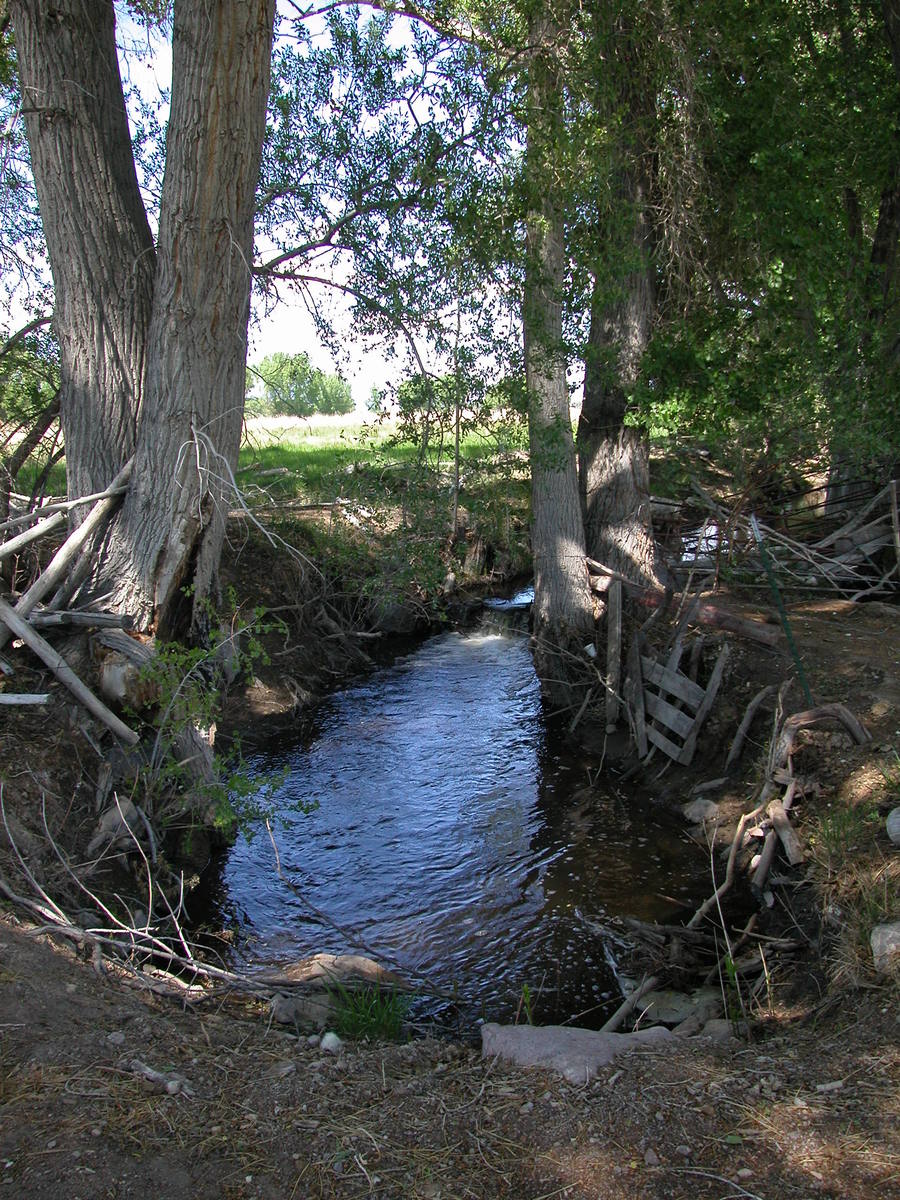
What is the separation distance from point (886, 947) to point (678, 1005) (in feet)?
4.61

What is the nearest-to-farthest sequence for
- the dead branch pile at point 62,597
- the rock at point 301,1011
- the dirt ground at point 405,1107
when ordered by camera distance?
the dirt ground at point 405,1107 → the rock at point 301,1011 → the dead branch pile at point 62,597

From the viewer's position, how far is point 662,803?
8.40 metres

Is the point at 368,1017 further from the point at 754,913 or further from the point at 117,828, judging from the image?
the point at 754,913

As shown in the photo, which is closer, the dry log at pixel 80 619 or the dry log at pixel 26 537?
the dry log at pixel 26 537

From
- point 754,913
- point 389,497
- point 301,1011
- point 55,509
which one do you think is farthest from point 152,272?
point 754,913

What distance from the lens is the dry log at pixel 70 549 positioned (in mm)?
6262

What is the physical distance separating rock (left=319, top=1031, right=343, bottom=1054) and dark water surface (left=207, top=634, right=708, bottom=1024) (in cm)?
145

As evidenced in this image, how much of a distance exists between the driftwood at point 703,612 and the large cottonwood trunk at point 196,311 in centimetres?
521

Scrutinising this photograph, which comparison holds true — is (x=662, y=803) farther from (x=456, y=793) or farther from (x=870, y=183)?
(x=870, y=183)

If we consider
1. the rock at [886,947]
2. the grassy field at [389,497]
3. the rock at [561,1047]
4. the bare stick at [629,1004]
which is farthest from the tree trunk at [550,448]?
the rock at [561,1047]

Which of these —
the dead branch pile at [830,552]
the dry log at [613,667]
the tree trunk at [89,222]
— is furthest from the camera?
the dead branch pile at [830,552]

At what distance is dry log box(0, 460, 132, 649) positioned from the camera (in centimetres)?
626

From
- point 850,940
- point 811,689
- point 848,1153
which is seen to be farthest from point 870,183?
point 848,1153

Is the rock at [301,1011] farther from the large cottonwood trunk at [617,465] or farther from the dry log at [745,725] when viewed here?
the large cottonwood trunk at [617,465]
